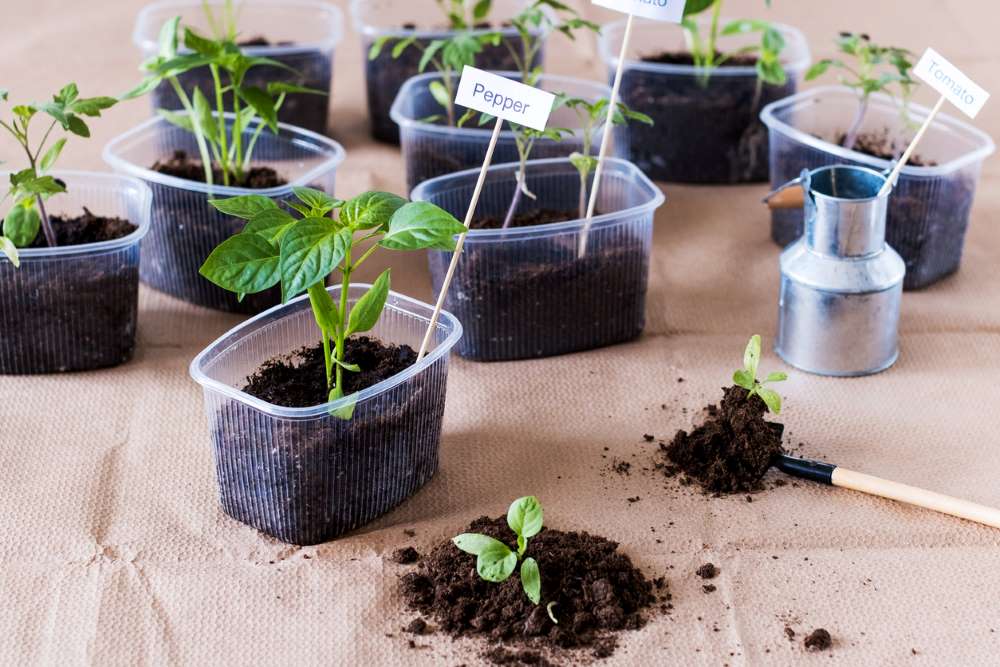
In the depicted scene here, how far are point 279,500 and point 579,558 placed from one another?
34 cm

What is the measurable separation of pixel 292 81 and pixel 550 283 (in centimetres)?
89

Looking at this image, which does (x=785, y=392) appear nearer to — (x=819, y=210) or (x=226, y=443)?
(x=819, y=210)

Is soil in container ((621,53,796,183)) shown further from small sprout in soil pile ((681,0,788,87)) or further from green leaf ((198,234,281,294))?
green leaf ((198,234,281,294))

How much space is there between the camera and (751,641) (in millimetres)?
1250

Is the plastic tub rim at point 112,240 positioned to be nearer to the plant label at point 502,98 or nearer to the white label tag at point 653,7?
the plant label at point 502,98

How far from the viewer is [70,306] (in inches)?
65.1

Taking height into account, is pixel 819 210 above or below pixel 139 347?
above

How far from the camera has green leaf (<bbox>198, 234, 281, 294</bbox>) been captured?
1.23 metres

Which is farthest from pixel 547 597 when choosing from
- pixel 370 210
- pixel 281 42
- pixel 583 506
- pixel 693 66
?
pixel 281 42

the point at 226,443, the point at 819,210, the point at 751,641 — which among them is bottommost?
the point at 751,641

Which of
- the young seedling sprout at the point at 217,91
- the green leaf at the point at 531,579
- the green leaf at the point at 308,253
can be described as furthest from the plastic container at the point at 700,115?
the green leaf at the point at 531,579

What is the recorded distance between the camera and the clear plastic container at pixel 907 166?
186cm

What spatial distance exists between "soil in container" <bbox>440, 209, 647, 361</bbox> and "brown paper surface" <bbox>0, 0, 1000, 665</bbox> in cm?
4

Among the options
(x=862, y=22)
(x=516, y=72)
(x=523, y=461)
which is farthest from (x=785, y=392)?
(x=862, y=22)
